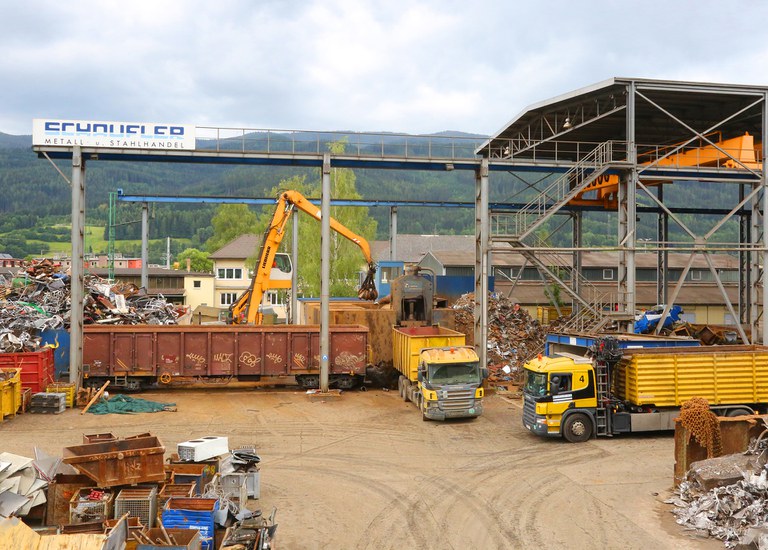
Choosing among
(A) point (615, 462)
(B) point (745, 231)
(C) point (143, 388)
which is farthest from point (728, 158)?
(C) point (143, 388)

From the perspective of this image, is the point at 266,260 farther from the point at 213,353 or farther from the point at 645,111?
the point at 645,111

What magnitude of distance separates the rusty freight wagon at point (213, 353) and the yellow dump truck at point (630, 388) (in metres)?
8.62

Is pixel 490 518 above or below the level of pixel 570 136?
below

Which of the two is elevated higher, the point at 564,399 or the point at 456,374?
the point at 456,374

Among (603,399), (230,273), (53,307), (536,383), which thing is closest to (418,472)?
(536,383)

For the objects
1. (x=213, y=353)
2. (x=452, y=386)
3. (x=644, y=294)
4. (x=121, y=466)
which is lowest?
(x=121, y=466)

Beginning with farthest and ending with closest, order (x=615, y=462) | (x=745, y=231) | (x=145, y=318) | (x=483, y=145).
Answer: (x=745, y=231) → (x=483, y=145) → (x=145, y=318) → (x=615, y=462)

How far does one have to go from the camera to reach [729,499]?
11.6 metres

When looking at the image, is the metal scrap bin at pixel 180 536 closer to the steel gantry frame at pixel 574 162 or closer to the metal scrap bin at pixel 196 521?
the metal scrap bin at pixel 196 521

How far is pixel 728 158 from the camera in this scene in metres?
27.8

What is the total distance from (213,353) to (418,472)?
11.6 metres

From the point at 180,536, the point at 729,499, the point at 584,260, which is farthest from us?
the point at 584,260

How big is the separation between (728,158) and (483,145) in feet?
35.4

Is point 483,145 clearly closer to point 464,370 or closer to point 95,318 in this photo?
point 464,370
